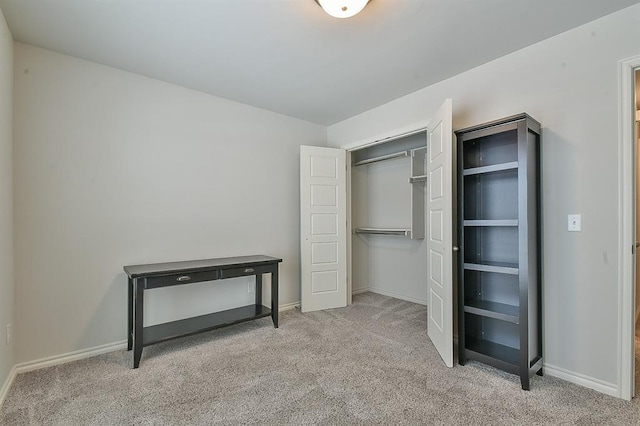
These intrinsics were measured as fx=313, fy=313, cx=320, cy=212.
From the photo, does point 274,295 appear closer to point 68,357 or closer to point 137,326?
point 137,326

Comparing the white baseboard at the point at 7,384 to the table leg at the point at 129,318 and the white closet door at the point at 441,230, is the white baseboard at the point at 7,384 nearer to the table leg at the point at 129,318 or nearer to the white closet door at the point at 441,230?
the table leg at the point at 129,318

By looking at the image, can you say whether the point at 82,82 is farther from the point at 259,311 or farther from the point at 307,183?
the point at 259,311

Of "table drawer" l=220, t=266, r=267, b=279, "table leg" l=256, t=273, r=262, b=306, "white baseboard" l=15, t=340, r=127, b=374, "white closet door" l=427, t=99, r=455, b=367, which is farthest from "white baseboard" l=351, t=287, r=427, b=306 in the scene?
"white baseboard" l=15, t=340, r=127, b=374

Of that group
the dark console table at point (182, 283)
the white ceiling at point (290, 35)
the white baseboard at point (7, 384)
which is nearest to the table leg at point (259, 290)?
the dark console table at point (182, 283)

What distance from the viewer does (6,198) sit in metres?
2.23

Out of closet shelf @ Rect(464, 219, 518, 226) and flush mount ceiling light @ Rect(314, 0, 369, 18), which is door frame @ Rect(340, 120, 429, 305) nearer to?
closet shelf @ Rect(464, 219, 518, 226)

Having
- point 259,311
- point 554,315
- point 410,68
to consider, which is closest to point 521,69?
point 410,68

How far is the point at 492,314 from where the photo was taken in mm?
2379

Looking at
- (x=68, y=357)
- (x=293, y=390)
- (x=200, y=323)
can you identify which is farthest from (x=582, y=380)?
(x=68, y=357)

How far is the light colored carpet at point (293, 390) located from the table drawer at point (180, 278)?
0.63 metres

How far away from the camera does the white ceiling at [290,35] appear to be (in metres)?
2.02

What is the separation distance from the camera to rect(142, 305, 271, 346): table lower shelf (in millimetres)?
2736

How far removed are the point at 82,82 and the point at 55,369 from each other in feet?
7.80

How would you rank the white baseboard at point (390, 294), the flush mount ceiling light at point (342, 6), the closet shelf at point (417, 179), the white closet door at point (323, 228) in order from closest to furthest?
1. the flush mount ceiling light at point (342, 6)
2. the white closet door at point (323, 228)
3. the closet shelf at point (417, 179)
4. the white baseboard at point (390, 294)
